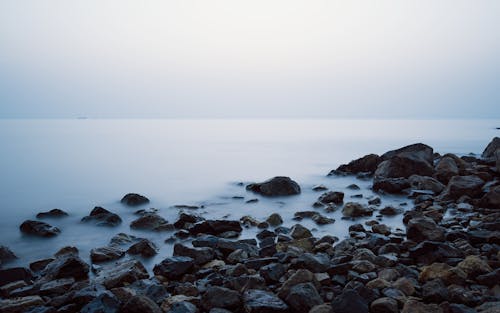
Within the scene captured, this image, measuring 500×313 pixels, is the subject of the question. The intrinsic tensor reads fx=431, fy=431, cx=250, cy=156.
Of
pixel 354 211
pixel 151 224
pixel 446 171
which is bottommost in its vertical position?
pixel 151 224

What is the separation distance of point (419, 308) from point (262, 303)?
1455mm

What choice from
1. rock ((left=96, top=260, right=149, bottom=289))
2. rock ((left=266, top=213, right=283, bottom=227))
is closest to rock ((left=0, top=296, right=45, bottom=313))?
rock ((left=96, top=260, right=149, bottom=289))

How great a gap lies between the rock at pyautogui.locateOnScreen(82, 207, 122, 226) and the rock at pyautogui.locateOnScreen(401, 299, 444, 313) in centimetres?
693

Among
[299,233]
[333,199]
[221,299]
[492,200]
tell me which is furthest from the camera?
[333,199]

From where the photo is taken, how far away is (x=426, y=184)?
40.3 ft

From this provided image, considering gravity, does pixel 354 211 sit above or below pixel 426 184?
below

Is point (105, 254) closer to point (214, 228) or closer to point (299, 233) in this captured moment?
point (214, 228)

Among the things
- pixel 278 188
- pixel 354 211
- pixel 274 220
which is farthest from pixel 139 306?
pixel 278 188

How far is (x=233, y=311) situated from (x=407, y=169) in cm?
1135

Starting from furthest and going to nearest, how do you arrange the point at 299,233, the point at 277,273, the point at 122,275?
the point at 299,233
the point at 122,275
the point at 277,273

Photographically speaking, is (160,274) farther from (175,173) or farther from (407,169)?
(175,173)

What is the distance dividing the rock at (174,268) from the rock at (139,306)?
1.24m

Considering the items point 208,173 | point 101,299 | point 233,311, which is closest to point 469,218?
point 233,311

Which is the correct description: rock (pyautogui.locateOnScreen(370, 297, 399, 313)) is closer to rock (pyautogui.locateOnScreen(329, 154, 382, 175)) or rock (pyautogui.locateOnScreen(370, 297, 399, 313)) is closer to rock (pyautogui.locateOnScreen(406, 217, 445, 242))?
rock (pyautogui.locateOnScreen(406, 217, 445, 242))
